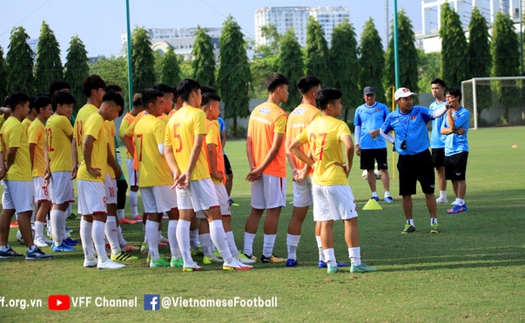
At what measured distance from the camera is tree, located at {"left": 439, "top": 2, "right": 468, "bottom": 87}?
47.4 metres

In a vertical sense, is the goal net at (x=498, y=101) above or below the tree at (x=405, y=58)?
below

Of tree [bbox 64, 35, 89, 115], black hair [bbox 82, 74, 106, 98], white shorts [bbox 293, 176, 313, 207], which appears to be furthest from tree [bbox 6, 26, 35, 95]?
white shorts [bbox 293, 176, 313, 207]

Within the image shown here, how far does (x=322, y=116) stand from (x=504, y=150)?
61.4 ft

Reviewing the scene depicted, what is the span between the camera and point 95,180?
786cm

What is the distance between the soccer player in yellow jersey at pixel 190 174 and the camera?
7336mm

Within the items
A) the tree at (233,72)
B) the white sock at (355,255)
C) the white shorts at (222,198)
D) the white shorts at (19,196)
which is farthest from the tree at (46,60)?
the white sock at (355,255)

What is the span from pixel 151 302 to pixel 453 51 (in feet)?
148

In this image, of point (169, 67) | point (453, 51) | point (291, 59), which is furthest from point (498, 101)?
point (169, 67)

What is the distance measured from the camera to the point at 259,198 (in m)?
8.07

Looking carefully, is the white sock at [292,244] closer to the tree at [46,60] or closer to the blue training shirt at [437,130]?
the blue training shirt at [437,130]

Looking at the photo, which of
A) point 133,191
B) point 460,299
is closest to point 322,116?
point 460,299

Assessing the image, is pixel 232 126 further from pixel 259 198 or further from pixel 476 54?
pixel 259 198

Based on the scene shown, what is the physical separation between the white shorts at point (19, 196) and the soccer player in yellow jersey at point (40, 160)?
1.60 ft

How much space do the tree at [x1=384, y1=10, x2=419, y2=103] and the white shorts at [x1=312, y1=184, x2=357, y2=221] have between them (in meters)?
41.2
